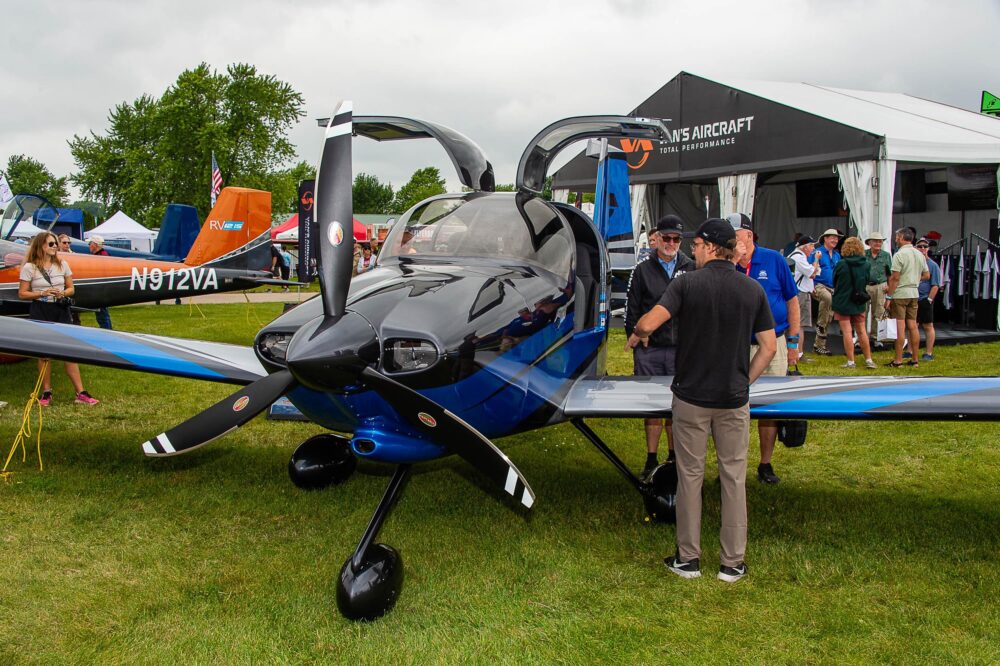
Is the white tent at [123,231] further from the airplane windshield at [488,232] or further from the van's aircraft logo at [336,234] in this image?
the van's aircraft logo at [336,234]

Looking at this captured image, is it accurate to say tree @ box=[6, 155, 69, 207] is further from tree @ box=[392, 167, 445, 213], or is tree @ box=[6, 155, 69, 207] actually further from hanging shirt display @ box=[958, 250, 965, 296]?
hanging shirt display @ box=[958, 250, 965, 296]

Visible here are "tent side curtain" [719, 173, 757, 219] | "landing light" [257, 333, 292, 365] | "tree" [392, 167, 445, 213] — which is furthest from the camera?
"tree" [392, 167, 445, 213]

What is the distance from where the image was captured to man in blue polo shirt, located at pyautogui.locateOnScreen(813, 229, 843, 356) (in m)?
11.0

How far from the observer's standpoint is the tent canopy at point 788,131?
11.6 metres

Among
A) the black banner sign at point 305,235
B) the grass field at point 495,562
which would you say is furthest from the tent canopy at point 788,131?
the grass field at point 495,562

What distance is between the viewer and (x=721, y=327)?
12.0 feet

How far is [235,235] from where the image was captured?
1401cm

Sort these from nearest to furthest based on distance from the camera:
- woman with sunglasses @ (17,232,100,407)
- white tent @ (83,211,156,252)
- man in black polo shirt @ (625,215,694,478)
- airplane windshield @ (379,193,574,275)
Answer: airplane windshield @ (379,193,574,275) < man in black polo shirt @ (625,215,694,478) < woman with sunglasses @ (17,232,100,407) < white tent @ (83,211,156,252)

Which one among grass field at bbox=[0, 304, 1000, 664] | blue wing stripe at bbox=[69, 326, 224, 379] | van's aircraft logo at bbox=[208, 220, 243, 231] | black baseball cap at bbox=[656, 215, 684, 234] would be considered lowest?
grass field at bbox=[0, 304, 1000, 664]

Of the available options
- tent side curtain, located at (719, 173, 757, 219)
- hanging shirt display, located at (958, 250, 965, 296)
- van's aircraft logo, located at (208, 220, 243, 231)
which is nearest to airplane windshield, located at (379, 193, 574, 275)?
tent side curtain, located at (719, 173, 757, 219)

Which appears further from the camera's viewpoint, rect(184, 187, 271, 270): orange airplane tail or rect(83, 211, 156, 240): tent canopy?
rect(83, 211, 156, 240): tent canopy

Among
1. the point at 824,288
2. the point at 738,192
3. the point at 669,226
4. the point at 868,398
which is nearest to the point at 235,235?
the point at 738,192

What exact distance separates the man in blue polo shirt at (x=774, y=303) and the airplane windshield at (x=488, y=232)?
145cm

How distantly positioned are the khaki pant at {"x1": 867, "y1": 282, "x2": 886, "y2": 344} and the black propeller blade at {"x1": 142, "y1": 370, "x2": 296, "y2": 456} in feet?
33.2
